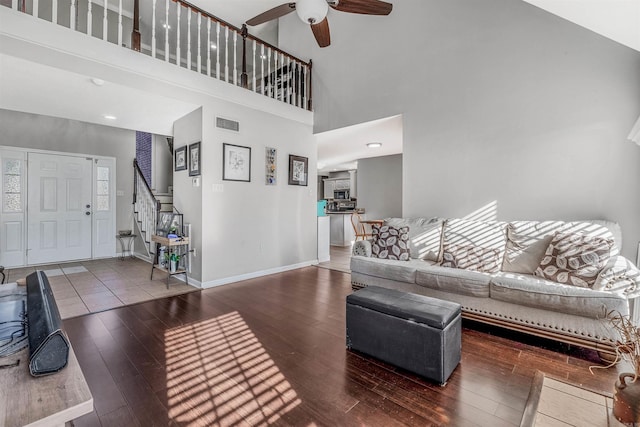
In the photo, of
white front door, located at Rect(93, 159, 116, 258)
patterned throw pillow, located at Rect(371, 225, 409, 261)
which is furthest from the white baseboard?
white front door, located at Rect(93, 159, 116, 258)

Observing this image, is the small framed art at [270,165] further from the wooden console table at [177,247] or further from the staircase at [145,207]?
the staircase at [145,207]

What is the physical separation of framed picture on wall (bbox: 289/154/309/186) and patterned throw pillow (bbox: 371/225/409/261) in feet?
6.32

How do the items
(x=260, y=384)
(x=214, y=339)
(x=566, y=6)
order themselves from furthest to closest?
1. (x=214, y=339)
2. (x=260, y=384)
3. (x=566, y=6)

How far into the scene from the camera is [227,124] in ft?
13.5

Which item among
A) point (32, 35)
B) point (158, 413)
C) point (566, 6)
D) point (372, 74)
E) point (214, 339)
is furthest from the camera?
point (372, 74)

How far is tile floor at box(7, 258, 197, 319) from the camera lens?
3326 mm

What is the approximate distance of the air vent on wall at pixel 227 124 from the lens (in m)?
4.04

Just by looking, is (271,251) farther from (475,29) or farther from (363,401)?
(475,29)

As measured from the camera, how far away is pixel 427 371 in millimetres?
1891

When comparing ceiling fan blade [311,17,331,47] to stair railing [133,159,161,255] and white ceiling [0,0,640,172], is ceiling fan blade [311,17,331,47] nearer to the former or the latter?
white ceiling [0,0,640,172]

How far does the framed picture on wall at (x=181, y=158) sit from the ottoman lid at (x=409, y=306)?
3.33 meters

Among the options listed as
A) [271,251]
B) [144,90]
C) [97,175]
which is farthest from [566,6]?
[97,175]

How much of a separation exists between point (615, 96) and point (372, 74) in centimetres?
286

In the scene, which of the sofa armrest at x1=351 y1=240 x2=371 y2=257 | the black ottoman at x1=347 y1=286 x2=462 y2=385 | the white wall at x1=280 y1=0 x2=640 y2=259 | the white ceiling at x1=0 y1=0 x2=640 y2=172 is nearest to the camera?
the white ceiling at x1=0 y1=0 x2=640 y2=172
